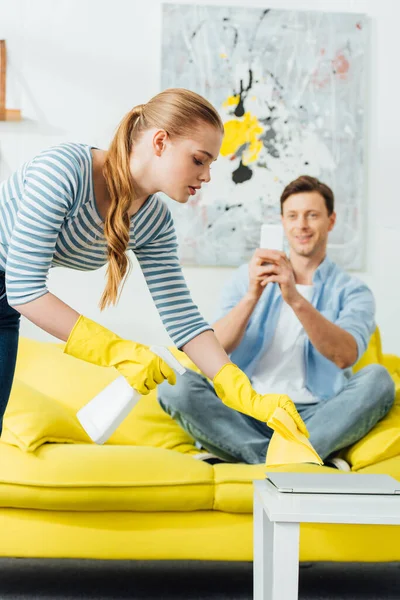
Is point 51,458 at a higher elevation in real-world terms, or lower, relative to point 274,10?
lower

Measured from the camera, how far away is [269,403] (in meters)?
1.30

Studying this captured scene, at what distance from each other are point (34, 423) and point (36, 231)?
704mm

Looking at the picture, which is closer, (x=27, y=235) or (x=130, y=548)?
(x=27, y=235)

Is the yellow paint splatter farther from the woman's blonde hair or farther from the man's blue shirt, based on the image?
the woman's blonde hair

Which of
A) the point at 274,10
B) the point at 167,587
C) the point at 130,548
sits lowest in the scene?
the point at 167,587

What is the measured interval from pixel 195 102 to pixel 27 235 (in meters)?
0.39

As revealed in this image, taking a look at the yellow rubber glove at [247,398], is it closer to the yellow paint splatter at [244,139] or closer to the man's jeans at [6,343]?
the man's jeans at [6,343]

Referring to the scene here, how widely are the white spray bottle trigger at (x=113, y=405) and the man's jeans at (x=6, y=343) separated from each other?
18 cm

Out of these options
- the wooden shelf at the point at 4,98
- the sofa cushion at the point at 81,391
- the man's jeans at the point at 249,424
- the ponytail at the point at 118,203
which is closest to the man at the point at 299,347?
the man's jeans at the point at 249,424

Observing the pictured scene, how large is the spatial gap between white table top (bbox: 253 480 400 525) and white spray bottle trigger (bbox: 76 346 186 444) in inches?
11.0

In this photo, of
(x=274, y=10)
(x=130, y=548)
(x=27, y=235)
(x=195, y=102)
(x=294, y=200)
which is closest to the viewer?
(x=27, y=235)

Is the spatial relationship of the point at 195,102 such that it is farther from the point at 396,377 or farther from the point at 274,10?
A: the point at 274,10

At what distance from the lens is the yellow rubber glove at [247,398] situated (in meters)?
1.29

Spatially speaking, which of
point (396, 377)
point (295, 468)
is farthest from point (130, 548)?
point (396, 377)
